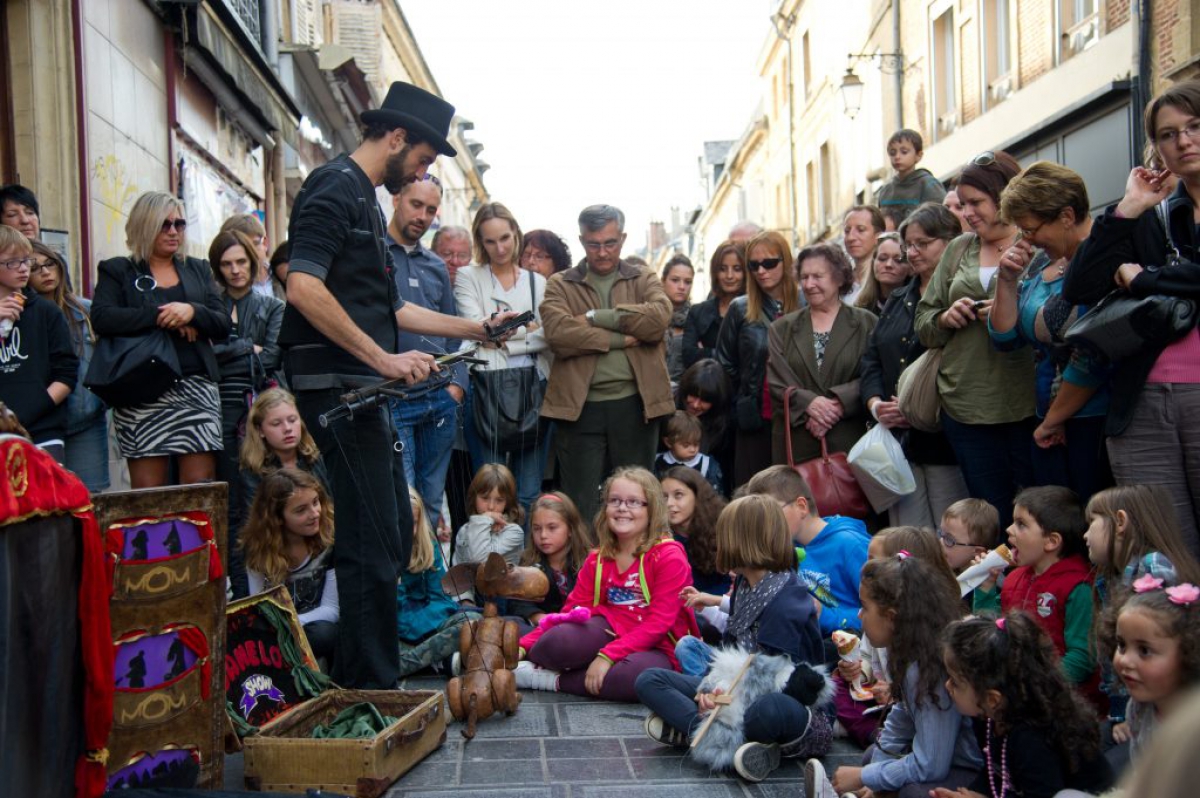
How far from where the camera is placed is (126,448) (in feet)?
20.8

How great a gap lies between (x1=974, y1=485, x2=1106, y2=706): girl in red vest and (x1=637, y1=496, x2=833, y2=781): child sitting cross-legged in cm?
68

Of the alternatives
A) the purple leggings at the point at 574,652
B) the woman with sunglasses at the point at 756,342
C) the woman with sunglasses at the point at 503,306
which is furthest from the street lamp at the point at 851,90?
the purple leggings at the point at 574,652

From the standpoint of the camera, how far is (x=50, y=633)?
10.3 feet

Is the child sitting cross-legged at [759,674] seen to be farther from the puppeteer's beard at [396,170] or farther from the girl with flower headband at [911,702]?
the puppeteer's beard at [396,170]

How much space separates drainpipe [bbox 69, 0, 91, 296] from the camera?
8578mm

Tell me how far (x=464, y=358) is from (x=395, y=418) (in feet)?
5.62

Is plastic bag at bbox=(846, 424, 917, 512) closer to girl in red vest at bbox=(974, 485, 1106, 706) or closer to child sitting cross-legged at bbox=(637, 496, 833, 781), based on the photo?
child sitting cross-legged at bbox=(637, 496, 833, 781)

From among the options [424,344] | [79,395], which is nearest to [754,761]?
[424,344]

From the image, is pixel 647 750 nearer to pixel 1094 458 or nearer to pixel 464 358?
pixel 464 358

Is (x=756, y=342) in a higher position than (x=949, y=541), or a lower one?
higher

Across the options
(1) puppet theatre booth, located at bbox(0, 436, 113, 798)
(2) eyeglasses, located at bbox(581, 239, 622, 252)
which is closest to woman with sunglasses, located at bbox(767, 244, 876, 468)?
(2) eyeglasses, located at bbox(581, 239, 622, 252)

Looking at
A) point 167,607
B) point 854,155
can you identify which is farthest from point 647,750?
point 854,155

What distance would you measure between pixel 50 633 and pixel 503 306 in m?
4.65

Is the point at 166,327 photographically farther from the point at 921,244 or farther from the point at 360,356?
the point at 921,244
